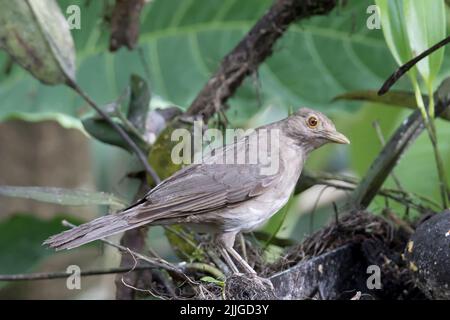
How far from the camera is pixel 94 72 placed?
3557 mm

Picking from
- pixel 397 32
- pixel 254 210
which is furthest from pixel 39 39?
pixel 397 32

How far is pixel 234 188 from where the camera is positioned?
6.72 feet

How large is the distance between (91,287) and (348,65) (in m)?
1.54

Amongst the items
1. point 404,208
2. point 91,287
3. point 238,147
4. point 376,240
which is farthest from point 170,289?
point 91,287

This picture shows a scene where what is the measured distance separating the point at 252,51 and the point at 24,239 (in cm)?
133

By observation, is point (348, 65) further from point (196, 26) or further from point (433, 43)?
point (433, 43)

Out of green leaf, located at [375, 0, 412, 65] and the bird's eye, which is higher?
green leaf, located at [375, 0, 412, 65]

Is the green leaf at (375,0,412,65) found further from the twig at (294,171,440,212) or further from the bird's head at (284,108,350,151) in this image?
the twig at (294,171,440,212)

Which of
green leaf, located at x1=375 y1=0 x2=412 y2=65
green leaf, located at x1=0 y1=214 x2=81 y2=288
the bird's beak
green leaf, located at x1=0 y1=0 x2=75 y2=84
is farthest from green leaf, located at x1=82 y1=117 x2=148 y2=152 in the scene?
green leaf, located at x1=0 y1=214 x2=81 y2=288

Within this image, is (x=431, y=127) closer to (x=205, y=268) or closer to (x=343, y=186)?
(x=343, y=186)

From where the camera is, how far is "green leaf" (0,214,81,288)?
3.28 meters

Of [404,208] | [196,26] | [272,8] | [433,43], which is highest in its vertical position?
[196,26]

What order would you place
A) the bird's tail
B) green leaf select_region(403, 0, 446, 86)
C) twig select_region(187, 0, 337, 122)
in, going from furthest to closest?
twig select_region(187, 0, 337, 122) < green leaf select_region(403, 0, 446, 86) < the bird's tail

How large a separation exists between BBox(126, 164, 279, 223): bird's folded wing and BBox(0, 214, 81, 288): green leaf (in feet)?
4.35
